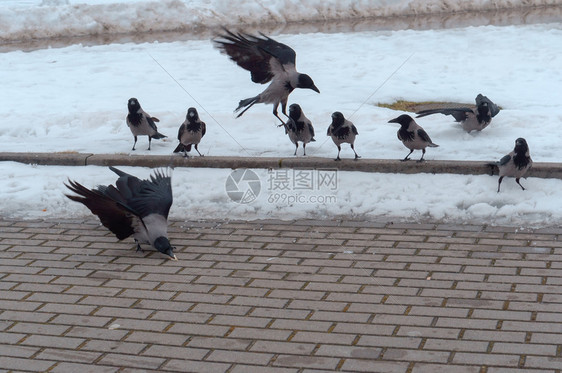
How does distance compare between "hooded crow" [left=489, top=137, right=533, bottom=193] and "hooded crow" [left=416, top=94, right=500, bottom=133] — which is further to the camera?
"hooded crow" [left=416, top=94, right=500, bottom=133]

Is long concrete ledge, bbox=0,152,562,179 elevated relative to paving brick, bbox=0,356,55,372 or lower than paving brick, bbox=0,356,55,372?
elevated

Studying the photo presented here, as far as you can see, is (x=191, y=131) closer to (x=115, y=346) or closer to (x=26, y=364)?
(x=115, y=346)

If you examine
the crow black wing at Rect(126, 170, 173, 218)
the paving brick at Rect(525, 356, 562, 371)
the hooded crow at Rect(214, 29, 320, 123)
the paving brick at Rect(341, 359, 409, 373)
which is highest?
the hooded crow at Rect(214, 29, 320, 123)

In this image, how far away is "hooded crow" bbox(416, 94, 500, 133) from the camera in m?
8.80

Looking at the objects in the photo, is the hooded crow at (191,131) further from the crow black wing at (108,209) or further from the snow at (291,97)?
the crow black wing at (108,209)

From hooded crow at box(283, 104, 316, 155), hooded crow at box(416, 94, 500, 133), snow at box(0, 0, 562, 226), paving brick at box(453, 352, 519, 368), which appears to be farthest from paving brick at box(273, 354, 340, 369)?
hooded crow at box(416, 94, 500, 133)

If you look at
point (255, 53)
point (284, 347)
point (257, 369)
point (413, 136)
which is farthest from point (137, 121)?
point (257, 369)

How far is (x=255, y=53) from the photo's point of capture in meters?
8.56

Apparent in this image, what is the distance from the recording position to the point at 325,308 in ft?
17.6

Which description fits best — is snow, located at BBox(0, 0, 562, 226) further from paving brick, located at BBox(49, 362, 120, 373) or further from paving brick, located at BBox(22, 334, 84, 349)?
paving brick, located at BBox(49, 362, 120, 373)

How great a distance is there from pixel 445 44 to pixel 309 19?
4933mm

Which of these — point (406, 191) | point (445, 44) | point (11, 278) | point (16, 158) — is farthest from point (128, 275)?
point (445, 44)

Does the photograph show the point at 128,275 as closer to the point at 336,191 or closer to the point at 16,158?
the point at 336,191

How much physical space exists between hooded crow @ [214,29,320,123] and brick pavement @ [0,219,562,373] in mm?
1966
